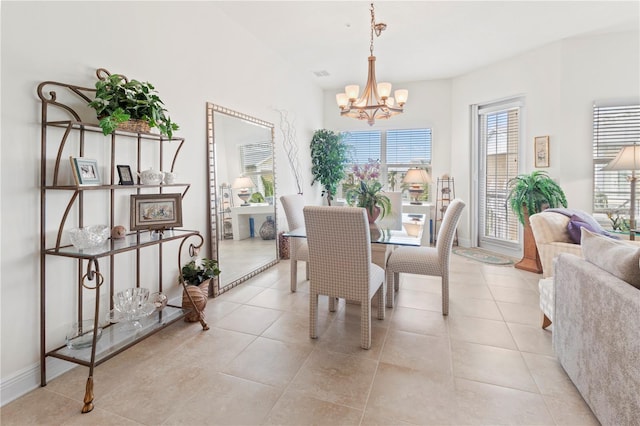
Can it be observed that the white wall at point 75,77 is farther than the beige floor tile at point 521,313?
No

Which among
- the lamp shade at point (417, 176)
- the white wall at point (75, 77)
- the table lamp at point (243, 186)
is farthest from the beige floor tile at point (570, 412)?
the lamp shade at point (417, 176)

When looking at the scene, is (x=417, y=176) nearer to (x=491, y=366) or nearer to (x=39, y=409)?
(x=491, y=366)

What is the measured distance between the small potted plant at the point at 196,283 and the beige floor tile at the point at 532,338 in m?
2.44

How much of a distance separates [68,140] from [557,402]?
3.19 metres

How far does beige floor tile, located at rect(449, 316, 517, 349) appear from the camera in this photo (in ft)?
7.73

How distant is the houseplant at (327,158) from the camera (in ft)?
18.9

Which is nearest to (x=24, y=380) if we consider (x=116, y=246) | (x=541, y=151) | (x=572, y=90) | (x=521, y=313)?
(x=116, y=246)

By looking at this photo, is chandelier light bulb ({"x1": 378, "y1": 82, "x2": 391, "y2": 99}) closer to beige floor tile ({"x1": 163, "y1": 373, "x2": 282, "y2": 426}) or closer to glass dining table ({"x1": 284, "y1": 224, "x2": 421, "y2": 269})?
glass dining table ({"x1": 284, "y1": 224, "x2": 421, "y2": 269})

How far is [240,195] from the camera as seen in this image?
370 cm

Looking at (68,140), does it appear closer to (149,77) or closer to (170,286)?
(149,77)

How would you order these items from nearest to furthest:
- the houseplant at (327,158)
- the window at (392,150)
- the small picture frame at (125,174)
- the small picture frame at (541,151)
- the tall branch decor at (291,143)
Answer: the small picture frame at (125,174)
the small picture frame at (541,151)
the tall branch decor at (291,143)
the houseplant at (327,158)
the window at (392,150)

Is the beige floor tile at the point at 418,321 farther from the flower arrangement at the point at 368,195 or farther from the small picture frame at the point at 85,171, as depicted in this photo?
the small picture frame at the point at 85,171

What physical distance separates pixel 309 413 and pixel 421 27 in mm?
3951

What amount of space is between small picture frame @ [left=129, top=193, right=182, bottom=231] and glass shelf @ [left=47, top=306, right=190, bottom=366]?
675 millimetres
